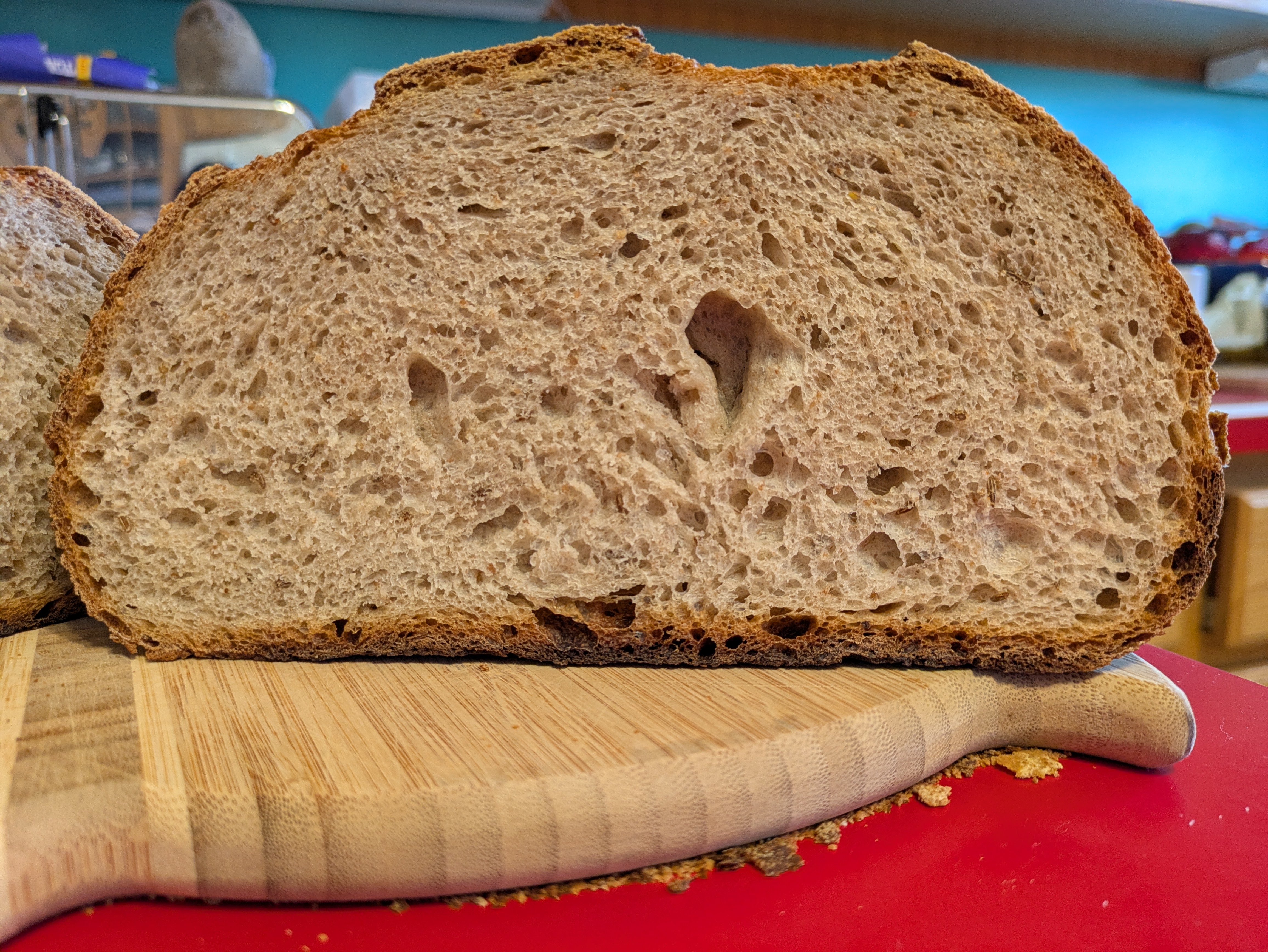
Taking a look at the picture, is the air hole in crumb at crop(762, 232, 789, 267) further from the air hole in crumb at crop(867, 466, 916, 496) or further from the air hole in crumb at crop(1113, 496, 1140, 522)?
the air hole in crumb at crop(1113, 496, 1140, 522)

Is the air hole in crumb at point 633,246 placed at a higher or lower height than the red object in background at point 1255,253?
lower

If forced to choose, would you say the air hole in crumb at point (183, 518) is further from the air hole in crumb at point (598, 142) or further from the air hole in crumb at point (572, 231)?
the air hole in crumb at point (598, 142)

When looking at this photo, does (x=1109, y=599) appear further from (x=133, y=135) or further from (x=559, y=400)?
(x=133, y=135)

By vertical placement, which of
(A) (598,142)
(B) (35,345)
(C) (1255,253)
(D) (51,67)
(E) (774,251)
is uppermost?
(D) (51,67)

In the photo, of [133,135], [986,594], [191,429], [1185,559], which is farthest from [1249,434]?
[133,135]

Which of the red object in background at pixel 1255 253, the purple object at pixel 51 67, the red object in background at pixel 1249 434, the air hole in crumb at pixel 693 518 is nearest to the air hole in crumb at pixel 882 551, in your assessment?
the air hole in crumb at pixel 693 518

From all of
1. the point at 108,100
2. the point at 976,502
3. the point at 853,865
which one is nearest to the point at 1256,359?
the point at 976,502
